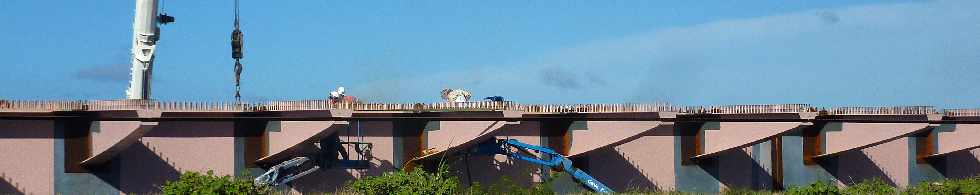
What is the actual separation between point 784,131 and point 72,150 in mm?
23059

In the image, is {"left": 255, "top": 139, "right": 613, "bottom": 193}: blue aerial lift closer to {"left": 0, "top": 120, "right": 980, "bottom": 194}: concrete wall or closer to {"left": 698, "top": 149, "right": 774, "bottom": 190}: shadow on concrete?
{"left": 0, "top": 120, "right": 980, "bottom": 194}: concrete wall

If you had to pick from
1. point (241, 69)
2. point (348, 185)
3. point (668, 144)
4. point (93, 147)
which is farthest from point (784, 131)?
point (93, 147)

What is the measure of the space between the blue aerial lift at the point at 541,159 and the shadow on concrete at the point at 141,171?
9.69 m

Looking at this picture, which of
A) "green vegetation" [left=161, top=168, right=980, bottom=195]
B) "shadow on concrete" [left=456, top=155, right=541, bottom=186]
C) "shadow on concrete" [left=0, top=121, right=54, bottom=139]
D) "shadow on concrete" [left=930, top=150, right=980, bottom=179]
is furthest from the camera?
"shadow on concrete" [left=930, top=150, right=980, bottom=179]

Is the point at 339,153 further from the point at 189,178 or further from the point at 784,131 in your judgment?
the point at 784,131

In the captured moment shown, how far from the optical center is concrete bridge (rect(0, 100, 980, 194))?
42.4m

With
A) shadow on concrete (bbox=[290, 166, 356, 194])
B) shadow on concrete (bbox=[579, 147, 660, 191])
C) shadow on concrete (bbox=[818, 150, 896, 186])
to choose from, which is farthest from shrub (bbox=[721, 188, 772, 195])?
shadow on concrete (bbox=[290, 166, 356, 194])

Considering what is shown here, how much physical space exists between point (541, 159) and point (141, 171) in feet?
41.2

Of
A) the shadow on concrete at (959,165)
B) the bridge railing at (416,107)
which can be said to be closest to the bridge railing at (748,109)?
the bridge railing at (416,107)

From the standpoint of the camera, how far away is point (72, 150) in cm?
4269

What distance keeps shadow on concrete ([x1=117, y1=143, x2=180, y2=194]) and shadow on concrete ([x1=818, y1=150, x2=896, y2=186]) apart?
24.5m

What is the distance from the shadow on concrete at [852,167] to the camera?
185 ft

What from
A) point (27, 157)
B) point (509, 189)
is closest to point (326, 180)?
point (509, 189)

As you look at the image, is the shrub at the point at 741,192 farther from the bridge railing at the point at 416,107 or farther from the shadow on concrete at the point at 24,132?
the shadow on concrete at the point at 24,132
